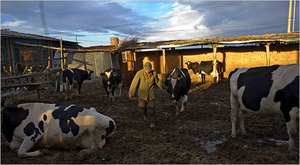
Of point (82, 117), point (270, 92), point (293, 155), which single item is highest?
point (270, 92)

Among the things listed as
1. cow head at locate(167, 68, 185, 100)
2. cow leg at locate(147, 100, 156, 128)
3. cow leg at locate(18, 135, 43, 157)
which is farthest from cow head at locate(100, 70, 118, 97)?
cow leg at locate(18, 135, 43, 157)

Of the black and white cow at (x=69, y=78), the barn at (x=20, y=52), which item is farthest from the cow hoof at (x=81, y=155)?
the barn at (x=20, y=52)

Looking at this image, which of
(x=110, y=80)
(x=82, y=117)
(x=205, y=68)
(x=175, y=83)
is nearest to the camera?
(x=82, y=117)

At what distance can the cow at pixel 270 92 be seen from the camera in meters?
3.49

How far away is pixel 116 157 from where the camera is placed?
382 cm

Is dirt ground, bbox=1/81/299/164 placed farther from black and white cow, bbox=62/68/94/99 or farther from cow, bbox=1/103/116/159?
black and white cow, bbox=62/68/94/99

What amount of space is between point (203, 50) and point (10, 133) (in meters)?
13.9

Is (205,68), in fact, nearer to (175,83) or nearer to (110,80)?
(110,80)

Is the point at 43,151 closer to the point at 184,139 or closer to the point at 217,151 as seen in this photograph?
the point at 184,139

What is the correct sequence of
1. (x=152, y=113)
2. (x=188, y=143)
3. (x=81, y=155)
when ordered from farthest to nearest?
1. (x=152, y=113)
2. (x=188, y=143)
3. (x=81, y=155)

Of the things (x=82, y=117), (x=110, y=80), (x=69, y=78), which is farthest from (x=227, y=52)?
(x=82, y=117)

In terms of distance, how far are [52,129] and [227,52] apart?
44.3 ft

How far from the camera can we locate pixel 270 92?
3.78m

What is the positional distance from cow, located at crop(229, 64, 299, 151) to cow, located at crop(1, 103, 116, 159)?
2.97 meters
